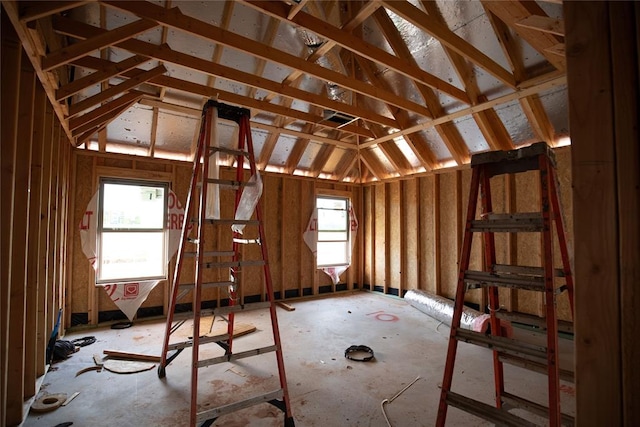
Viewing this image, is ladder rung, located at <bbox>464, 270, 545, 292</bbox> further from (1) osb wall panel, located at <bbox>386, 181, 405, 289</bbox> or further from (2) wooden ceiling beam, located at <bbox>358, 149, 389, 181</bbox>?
(2) wooden ceiling beam, located at <bbox>358, 149, 389, 181</bbox>

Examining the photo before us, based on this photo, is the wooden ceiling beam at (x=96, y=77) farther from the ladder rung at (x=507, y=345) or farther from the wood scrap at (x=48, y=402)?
the ladder rung at (x=507, y=345)

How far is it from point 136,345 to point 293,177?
375 cm

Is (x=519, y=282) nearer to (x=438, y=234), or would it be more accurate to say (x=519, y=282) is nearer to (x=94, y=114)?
(x=438, y=234)

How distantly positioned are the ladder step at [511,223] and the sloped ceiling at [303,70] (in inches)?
53.9

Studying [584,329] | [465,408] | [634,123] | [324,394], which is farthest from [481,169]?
[324,394]

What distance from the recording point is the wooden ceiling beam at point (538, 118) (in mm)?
3799

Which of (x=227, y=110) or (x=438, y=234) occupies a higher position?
(x=227, y=110)

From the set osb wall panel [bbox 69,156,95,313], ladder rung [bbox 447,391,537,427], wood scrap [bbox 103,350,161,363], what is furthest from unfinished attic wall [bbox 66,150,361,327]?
ladder rung [bbox 447,391,537,427]

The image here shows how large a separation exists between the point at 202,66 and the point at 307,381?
3.23 m

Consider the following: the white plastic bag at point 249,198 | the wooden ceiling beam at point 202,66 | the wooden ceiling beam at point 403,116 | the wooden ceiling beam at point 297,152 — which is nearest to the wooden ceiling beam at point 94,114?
the wooden ceiling beam at point 202,66

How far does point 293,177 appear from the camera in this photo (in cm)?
610

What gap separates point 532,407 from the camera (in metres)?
1.68

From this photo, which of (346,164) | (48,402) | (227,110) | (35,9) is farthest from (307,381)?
(346,164)

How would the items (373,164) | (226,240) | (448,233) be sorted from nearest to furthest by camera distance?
(226,240)
(448,233)
(373,164)
